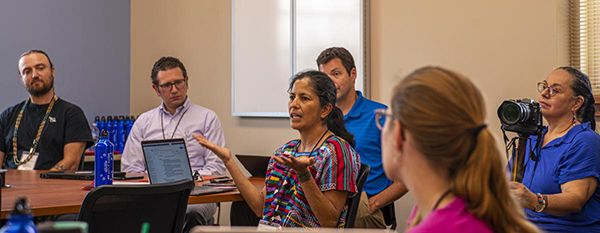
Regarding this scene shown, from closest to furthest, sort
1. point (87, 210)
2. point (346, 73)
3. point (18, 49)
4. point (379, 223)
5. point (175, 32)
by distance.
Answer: point (87, 210), point (379, 223), point (346, 73), point (18, 49), point (175, 32)

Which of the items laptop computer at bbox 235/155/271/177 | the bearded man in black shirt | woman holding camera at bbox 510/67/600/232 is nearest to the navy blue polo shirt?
laptop computer at bbox 235/155/271/177

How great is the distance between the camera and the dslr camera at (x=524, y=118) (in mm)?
2631

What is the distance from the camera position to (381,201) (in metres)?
2.93

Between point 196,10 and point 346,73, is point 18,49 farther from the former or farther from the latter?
point 346,73

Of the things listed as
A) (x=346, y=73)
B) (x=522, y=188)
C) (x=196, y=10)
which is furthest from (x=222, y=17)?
(x=522, y=188)

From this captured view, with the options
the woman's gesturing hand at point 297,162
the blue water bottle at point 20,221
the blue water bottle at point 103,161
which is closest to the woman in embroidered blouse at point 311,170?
the woman's gesturing hand at point 297,162

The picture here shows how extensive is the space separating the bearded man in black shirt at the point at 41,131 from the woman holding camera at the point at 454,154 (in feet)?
10.4

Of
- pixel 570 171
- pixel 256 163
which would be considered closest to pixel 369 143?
pixel 256 163

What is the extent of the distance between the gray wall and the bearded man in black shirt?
1.28m

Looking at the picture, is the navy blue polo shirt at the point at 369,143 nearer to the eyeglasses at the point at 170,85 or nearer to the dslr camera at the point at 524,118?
the dslr camera at the point at 524,118

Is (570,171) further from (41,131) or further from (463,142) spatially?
(41,131)

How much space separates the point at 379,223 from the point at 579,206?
2.82 ft

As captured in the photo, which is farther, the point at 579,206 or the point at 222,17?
the point at 222,17

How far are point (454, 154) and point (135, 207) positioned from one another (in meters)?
1.30
